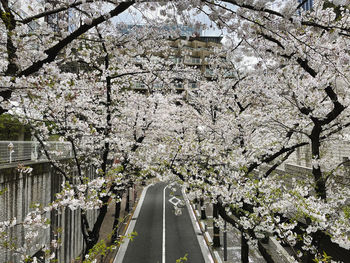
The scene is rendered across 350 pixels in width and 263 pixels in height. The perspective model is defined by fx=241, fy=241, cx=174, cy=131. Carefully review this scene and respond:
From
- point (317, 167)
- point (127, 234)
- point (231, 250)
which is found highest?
point (317, 167)

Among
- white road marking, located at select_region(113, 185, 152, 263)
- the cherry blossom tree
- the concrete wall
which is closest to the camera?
the cherry blossom tree

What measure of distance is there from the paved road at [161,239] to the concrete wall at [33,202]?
3834 millimetres

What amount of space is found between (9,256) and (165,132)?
13.8 meters

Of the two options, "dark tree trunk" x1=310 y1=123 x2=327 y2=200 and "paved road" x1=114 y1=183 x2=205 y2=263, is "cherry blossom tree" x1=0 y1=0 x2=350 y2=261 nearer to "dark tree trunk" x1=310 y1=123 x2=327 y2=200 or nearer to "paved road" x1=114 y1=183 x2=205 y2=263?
"dark tree trunk" x1=310 y1=123 x2=327 y2=200

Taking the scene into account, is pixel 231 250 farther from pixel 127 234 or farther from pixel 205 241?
pixel 127 234

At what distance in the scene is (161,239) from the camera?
17016 millimetres

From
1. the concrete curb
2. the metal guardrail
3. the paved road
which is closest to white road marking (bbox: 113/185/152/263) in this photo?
the paved road

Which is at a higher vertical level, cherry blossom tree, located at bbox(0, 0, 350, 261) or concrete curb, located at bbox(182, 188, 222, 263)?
cherry blossom tree, located at bbox(0, 0, 350, 261)

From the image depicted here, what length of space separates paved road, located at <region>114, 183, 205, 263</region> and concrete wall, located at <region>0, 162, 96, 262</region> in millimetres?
3834

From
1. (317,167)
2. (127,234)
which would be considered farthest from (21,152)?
(317,167)

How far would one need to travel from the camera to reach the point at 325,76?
673cm

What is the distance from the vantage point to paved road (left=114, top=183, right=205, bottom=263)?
1422 centimetres

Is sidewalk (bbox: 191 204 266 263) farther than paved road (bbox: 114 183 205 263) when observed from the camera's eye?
No

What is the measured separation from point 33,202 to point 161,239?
437 inches
